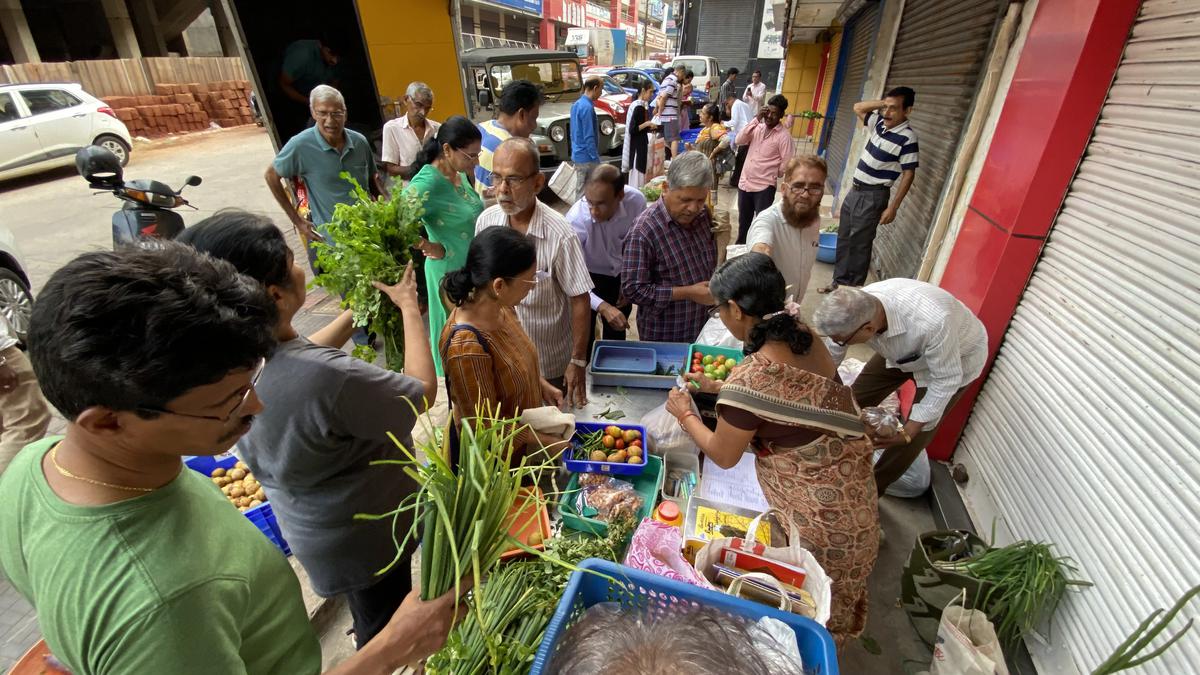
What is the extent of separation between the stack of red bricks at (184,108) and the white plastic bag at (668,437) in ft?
65.3

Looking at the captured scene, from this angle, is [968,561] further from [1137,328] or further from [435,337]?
[435,337]

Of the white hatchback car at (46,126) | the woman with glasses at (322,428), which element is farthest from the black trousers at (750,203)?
the white hatchback car at (46,126)

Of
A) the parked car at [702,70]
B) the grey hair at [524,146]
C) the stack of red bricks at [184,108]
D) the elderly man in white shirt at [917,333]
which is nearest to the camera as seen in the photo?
the elderly man in white shirt at [917,333]

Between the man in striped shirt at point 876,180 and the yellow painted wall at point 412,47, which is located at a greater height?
the yellow painted wall at point 412,47

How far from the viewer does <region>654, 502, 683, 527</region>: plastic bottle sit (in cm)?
221

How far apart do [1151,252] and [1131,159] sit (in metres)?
0.50

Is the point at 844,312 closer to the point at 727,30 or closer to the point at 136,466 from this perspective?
the point at 136,466

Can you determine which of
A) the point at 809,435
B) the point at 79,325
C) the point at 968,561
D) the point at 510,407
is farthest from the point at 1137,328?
the point at 79,325

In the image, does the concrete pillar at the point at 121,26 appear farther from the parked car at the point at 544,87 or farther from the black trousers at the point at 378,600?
the black trousers at the point at 378,600

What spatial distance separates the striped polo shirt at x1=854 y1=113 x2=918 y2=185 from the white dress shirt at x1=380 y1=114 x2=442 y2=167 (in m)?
4.73

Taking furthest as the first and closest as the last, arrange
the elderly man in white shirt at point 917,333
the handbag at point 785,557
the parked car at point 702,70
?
the parked car at point 702,70 → the elderly man in white shirt at point 917,333 → the handbag at point 785,557

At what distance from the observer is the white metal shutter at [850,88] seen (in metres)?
9.46

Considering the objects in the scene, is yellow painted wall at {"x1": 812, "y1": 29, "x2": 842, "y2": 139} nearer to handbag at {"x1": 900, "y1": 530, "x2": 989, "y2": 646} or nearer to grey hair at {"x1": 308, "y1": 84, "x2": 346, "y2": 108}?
grey hair at {"x1": 308, "y1": 84, "x2": 346, "y2": 108}

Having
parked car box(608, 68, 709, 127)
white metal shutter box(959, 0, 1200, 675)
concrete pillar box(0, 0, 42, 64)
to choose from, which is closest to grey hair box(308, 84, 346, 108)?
white metal shutter box(959, 0, 1200, 675)
